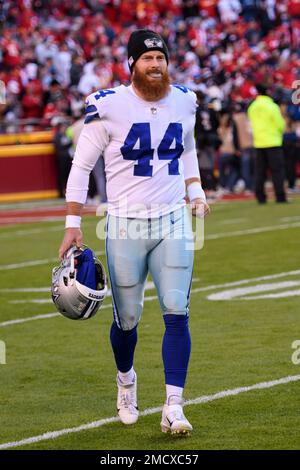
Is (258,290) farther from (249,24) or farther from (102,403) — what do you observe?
(249,24)

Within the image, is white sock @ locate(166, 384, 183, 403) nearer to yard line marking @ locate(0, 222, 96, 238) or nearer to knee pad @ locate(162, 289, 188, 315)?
knee pad @ locate(162, 289, 188, 315)

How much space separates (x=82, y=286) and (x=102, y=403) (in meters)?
0.96

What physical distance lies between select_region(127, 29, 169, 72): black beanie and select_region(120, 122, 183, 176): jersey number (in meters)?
0.33

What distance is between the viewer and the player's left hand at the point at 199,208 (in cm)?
611

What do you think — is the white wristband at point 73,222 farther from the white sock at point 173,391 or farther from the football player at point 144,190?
the white sock at point 173,391

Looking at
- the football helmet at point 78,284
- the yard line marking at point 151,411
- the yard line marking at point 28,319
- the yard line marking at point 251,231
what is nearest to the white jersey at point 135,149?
the football helmet at point 78,284

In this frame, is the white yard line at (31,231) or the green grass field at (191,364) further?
the white yard line at (31,231)

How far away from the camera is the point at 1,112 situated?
23.4 m

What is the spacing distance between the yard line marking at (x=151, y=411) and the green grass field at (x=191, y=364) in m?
0.05

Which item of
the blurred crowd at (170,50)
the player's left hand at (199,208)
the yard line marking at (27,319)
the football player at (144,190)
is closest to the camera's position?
the football player at (144,190)

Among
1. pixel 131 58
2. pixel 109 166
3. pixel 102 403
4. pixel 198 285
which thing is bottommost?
pixel 198 285

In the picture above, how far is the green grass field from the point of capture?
19.2 ft
